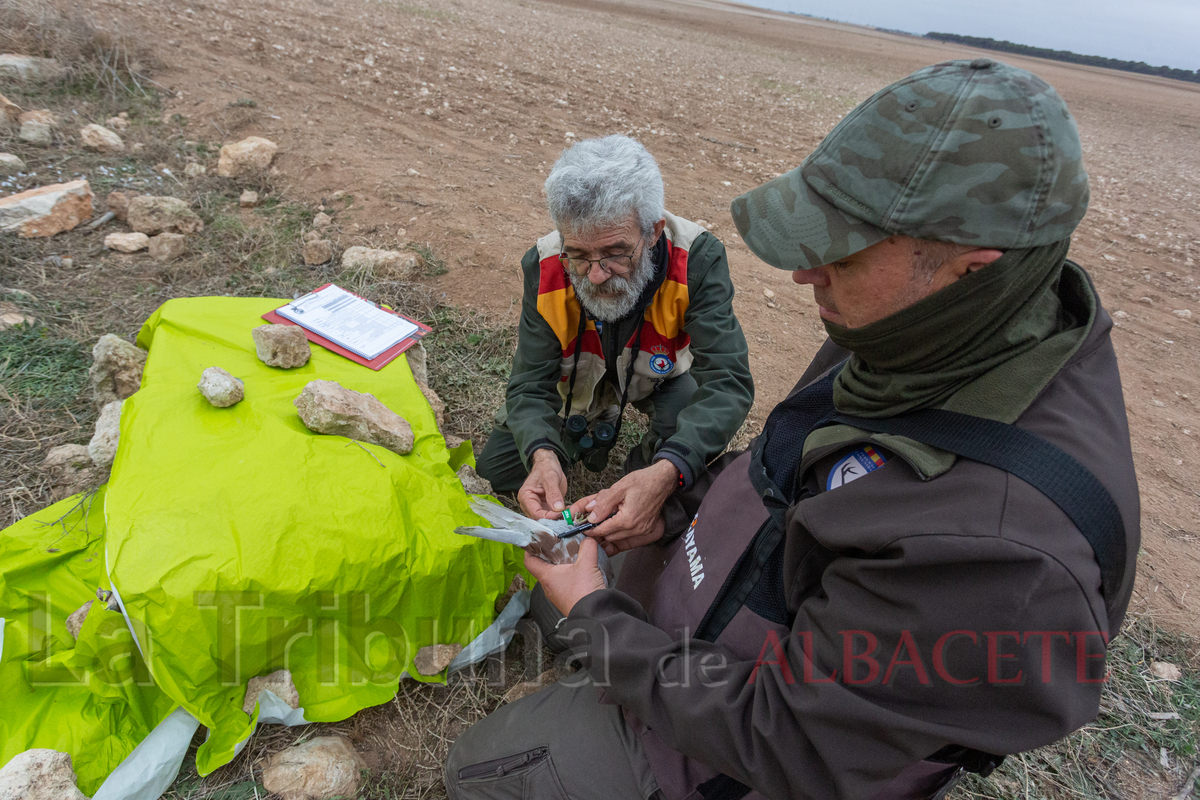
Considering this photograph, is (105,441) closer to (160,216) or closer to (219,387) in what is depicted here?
(219,387)

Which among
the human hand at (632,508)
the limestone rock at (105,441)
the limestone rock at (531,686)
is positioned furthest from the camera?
the limestone rock at (105,441)

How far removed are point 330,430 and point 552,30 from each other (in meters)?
15.9

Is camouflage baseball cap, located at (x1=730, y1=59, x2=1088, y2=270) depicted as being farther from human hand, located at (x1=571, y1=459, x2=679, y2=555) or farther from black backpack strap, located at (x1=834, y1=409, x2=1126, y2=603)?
human hand, located at (x1=571, y1=459, x2=679, y2=555)

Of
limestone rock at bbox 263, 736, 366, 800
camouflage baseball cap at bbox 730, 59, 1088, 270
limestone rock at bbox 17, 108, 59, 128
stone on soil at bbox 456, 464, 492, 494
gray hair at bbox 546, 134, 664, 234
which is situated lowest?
limestone rock at bbox 263, 736, 366, 800

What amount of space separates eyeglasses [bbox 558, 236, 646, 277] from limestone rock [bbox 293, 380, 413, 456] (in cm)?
87

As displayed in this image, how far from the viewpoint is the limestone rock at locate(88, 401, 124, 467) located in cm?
218

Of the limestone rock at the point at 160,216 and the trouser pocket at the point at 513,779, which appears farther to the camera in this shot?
the limestone rock at the point at 160,216

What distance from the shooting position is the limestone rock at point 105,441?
2.18m

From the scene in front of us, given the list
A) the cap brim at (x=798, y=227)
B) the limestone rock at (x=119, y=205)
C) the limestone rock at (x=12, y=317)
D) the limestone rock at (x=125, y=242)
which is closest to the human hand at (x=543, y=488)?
the cap brim at (x=798, y=227)

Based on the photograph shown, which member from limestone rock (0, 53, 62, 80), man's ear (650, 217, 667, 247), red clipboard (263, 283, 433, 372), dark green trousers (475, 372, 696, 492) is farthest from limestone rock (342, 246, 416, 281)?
limestone rock (0, 53, 62, 80)

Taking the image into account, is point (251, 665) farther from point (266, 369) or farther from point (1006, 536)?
point (1006, 536)

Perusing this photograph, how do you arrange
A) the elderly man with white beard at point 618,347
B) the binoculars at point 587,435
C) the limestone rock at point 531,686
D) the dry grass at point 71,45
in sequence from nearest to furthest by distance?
the elderly man with white beard at point 618,347, the limestone rock at point 531,686, the binoculars at point 587,435, the dry grass at point 71,45

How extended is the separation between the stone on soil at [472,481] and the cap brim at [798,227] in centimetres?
175

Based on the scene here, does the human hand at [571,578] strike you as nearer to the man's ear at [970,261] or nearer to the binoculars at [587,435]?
the binoculars at [587,435]
